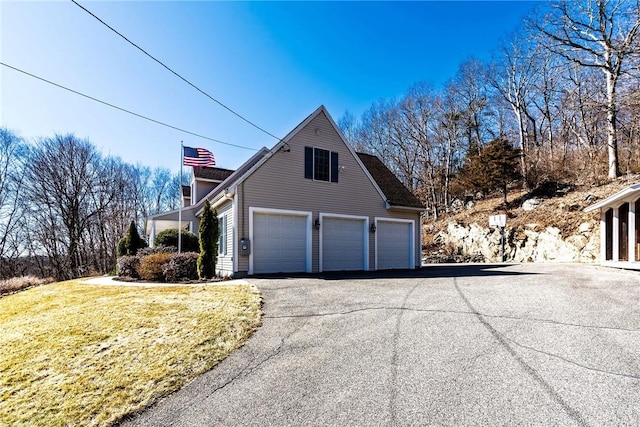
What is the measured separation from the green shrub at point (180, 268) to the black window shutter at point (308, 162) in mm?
5101

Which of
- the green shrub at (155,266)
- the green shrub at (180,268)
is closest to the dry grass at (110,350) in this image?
the green shrub at (180,268)

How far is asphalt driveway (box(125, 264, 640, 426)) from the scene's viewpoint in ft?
9.57

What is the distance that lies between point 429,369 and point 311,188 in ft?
32.4

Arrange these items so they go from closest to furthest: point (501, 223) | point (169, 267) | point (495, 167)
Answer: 1. point (169, 267)
2. point (501, 223)
3. point (495, 167)

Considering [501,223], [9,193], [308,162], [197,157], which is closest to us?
[308,162]

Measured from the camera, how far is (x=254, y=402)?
325 cm

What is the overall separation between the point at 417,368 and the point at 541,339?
76.0 inches

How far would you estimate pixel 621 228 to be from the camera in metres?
12.4

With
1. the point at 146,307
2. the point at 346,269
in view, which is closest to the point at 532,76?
the point at 346,269

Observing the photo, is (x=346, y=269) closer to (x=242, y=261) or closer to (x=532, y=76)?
(x=242, y=261)

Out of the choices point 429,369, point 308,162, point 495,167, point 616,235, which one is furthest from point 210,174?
point 616,235

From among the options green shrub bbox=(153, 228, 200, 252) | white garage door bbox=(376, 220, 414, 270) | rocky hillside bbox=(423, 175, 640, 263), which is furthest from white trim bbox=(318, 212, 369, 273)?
rocky hillside bbox=(423, 175, 640, 263)

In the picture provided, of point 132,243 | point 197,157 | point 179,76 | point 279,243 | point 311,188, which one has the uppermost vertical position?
point 179,76

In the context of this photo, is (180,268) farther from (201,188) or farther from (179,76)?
(201,188)
